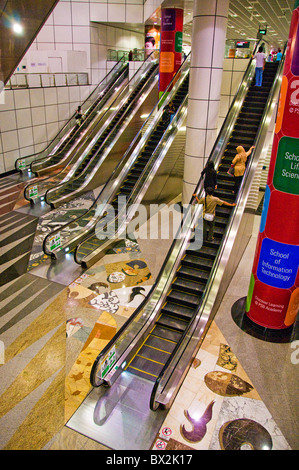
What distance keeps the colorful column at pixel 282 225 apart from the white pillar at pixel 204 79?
15.5ft

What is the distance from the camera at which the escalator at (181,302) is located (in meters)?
5.72

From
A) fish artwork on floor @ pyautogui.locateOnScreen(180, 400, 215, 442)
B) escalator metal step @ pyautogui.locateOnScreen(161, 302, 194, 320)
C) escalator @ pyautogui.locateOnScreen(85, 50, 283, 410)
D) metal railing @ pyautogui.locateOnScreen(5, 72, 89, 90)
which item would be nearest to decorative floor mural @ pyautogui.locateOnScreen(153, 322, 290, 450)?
fish artwork on floor @ pyautogui.locateOnScreen(180, 400, 215, 442)

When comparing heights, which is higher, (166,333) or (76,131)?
(76,131)

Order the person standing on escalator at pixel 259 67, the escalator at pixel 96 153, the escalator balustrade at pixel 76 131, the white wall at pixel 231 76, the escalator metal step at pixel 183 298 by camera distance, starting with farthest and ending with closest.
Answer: the escalator balustrade at pixel 76 131 < the escalator at pixel 96 153 < the white wall at pixel 231 76 < the person standing on escalator at pixel 259 67 < the escalator metal step at pixel 183 298

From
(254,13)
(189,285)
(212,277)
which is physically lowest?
(189,285)

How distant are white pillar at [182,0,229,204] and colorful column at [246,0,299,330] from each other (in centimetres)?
474

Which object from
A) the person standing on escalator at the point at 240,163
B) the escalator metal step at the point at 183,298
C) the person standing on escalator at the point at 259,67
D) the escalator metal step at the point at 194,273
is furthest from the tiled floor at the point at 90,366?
the person standing on escalator at the point at 259,67

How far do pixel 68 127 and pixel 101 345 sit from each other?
14.0 m

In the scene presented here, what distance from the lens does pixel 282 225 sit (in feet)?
20.7

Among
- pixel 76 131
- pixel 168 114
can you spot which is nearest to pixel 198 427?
pixel 168 114

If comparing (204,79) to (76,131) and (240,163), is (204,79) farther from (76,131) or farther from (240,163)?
(76,131)

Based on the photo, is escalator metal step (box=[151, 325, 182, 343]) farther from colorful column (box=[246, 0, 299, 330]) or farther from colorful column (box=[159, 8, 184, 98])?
colorful column (box=[159, 8, 184, 98])

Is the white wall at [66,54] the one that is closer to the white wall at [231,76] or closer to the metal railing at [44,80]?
the metal railing at [44,80]

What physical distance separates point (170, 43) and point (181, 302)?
12399 millimetres
